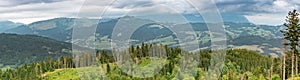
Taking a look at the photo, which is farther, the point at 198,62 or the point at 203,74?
the point at 198,62

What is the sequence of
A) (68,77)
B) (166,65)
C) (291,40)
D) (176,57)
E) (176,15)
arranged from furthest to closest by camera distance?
(68,77) < (176,57) < (166,65) < (291,40) < (176,15)

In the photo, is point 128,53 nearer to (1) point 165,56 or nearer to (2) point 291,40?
(1) point 165,56

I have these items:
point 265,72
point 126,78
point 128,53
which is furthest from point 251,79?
point 128,53

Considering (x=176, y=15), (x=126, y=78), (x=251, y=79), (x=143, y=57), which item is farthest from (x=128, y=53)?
(x=176, y=15)

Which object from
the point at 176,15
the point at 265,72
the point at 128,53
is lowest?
the point at 265,72

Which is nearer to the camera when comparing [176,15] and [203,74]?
[176,15]

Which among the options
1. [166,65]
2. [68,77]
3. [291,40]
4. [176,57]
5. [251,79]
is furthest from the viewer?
[68,77]

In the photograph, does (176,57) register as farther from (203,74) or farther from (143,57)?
(203,74)

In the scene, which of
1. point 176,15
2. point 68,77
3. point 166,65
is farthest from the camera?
point 68,77

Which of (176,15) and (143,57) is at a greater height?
(176,15)
